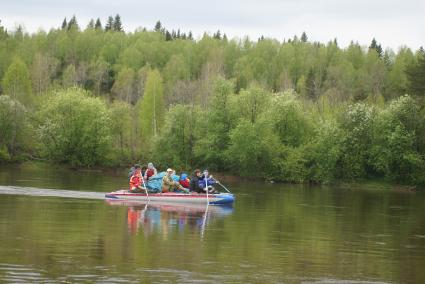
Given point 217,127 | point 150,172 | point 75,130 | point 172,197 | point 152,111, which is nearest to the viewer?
point 172,197

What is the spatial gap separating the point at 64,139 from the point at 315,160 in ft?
92.5

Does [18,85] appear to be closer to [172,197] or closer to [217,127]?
[217,127]

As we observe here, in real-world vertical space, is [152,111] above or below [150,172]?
above

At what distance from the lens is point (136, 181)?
4259 centimetres

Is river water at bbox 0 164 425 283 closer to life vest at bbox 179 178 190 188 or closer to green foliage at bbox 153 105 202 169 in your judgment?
life vest at bbox 179 178 190 188

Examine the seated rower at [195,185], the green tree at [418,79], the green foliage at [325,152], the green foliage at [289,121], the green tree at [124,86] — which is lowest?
the seated rower at [195,185]

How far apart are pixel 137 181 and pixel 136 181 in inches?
2.7

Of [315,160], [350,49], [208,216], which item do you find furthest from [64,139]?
[350,49]

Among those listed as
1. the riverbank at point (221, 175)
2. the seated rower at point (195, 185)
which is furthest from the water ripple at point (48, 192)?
the riverbank at point (221, 175)

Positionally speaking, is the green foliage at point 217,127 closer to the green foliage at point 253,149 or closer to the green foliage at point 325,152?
the green foliage at point 253,149

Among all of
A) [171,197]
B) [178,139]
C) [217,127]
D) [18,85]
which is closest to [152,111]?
[178,139]

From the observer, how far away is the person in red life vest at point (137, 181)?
4222cm

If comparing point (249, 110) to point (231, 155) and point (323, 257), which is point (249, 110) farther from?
point (323, 257)

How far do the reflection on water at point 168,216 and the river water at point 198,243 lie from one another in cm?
5
